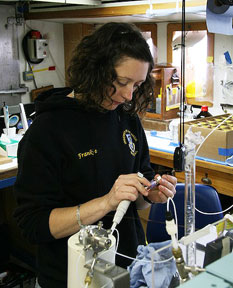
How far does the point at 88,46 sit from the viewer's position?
1248 mm

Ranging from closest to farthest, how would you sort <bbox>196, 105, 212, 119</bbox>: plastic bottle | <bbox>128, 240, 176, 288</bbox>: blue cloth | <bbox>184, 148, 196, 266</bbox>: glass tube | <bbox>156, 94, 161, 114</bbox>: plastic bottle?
<bbox>128, 240, 176, 288</bbox>: blue cloth < <bbox>184, 148, 196, 266</bbox>: glass tube < <bbox>196, 105, 212, 119</bbox>: plastic bottle < <bbox>156, 94, 161, 114</bbox>: plastic bottle

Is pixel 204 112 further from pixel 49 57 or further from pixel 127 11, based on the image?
pixel 49 57

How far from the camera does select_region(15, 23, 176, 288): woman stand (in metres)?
1.14

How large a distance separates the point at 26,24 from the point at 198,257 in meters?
3.66

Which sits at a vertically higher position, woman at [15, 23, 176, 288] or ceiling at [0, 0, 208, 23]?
ceiling at [0, 0, 208, 23]

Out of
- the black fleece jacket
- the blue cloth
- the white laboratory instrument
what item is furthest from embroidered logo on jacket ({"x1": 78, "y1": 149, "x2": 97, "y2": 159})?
the white laboratory instrument

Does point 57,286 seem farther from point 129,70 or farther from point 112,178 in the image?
point 129,70

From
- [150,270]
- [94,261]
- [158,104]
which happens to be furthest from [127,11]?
[94,261]

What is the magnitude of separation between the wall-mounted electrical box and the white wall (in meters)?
0.10

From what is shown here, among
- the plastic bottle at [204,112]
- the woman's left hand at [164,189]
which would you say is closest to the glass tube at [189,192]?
the woman's left hand at [164,189]

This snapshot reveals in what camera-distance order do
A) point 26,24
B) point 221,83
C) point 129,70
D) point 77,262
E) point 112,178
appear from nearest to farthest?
point 77,262, point 129,70, point 112,178, point 221,83, point 26,24

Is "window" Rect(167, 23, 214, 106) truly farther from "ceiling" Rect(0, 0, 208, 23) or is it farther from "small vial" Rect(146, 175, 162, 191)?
"small vial" Rect(146, 175, 162, 191)

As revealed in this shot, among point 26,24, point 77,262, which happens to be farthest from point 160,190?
point 26,24

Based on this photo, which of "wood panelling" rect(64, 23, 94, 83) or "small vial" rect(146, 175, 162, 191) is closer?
"small vial" rect(146, 175, 162, 191)
